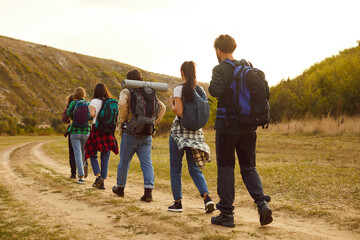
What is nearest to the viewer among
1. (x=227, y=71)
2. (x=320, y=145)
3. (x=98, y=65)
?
(x=227, y=71)

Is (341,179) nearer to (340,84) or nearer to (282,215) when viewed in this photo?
(282,215)

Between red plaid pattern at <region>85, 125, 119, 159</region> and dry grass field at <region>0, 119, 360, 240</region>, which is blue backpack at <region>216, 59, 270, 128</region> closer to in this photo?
dry grass field at <region>0, 119, 360, 240</region>

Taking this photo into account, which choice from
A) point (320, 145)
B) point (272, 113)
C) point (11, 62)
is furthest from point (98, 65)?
point (320, 145)

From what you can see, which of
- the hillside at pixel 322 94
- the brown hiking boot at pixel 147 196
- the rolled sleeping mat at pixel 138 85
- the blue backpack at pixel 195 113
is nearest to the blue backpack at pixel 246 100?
the blue backpack at pixel 195 113

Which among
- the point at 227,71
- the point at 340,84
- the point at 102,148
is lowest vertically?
the point at 102,148

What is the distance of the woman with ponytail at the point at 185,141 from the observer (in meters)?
5.29

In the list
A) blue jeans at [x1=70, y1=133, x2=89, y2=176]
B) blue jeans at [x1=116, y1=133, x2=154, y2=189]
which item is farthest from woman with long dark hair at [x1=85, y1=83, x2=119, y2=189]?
blue jeans at [x1=116, y1=133, x2=154, y2=189]

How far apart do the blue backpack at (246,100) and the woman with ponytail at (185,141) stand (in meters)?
0.95

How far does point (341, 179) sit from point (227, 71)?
4811 mm

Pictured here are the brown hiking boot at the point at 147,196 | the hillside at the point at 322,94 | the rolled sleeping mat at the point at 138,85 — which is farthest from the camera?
the hillside at the point at 322,94

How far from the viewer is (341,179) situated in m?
7.90

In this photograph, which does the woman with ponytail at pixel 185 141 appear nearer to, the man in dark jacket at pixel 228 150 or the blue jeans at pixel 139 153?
the man in dark jacket at pixel 228 150

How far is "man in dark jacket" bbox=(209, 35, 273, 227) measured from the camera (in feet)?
14.7

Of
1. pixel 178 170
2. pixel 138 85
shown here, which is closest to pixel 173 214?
pixel 178 170
